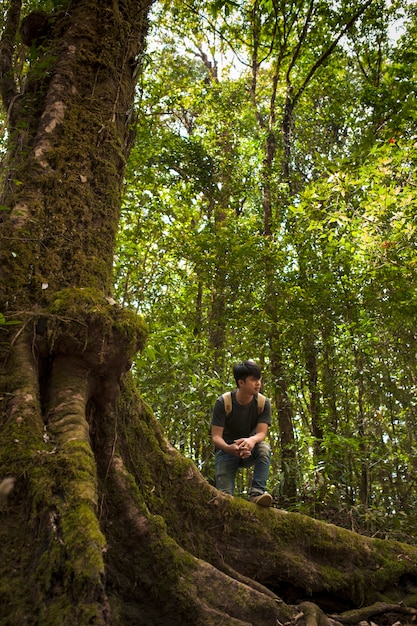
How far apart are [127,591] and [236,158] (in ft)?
37.0

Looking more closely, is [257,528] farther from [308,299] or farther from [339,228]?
[339,228]

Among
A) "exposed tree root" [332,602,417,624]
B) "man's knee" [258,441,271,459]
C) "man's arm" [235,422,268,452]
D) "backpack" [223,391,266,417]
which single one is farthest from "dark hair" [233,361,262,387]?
"exposed tree root" [332,602,417,624]

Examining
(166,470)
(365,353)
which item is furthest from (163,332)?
(166,470)

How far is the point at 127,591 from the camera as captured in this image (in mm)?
3000

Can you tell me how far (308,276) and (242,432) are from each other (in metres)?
4.53

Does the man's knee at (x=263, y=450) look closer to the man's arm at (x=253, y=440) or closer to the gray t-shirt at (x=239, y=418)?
the man's arm at (x=253, y=440)

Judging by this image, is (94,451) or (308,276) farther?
(308,276)

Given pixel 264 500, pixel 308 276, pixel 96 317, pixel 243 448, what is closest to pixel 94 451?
pixel 96 317

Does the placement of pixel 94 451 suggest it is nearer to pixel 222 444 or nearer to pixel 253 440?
pixel 222 444

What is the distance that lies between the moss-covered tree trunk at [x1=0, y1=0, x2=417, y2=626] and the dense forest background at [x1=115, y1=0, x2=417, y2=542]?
3.11ft

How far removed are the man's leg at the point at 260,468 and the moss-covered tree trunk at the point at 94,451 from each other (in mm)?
416

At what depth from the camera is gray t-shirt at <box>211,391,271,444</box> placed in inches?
194

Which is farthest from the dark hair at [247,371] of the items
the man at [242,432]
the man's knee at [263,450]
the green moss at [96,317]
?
the green moss at [96,317]

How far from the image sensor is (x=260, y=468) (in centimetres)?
465
